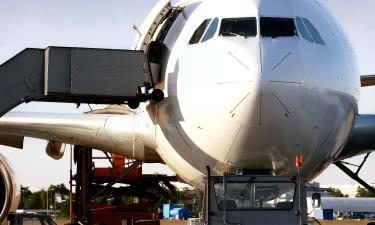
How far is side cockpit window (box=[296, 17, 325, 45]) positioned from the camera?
12.2m

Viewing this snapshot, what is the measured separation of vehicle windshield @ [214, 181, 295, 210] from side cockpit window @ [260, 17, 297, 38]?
2.27 m

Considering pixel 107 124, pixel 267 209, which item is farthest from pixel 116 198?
pixel 267 209

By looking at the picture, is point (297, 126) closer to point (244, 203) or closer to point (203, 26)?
point (244, 203)

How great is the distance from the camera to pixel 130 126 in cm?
1532

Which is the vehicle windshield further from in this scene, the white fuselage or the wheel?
the wheel

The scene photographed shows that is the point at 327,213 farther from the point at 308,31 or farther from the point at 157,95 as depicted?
the point at 308,31

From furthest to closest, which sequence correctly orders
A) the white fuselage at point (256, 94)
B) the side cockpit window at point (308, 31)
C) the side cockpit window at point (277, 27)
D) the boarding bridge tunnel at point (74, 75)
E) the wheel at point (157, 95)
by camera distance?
the boarding bridge tunnel at point (74, 75) < the wheel at point (157, 95) < the side cockpit window at point (308, 31) < the side cockpit window at point (277, 27) < the white fuselage at point (256, 94)

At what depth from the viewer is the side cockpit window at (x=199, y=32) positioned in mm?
12577

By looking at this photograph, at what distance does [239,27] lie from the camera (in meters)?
12.2


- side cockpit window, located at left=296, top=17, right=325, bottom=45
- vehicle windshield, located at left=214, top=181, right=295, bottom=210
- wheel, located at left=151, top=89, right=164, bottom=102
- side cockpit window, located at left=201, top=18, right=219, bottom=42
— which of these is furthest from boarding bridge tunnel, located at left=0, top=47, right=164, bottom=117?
vehicle windshield, located at left=214, top=181, right=295, bottom=210

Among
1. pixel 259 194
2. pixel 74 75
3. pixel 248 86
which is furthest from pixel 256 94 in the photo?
pixel 74 75

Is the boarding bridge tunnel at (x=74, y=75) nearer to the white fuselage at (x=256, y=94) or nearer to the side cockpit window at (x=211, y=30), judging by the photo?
the white fuselage at (x=256, y=94)

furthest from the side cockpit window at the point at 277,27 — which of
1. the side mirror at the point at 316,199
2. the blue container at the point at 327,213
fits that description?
the blue container at the point at 327,213

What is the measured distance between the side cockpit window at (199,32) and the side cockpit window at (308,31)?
4.64 ft
